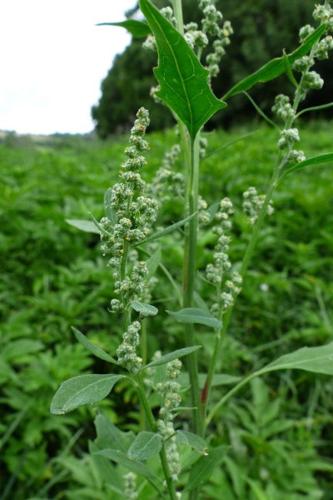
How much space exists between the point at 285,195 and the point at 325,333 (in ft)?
4.61

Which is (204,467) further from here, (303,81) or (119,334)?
(119,334)

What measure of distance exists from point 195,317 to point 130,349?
0.13 m

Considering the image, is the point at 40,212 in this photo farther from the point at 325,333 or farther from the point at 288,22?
the point at 288,22

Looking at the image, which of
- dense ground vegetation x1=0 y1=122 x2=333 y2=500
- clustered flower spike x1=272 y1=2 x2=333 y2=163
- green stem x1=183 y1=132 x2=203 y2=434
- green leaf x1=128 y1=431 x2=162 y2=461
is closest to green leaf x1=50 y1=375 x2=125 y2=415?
green leaf x1=128 y1=431 x2=162 y2=461

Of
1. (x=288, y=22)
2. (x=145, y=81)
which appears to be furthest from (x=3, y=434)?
(x=145, y=81)

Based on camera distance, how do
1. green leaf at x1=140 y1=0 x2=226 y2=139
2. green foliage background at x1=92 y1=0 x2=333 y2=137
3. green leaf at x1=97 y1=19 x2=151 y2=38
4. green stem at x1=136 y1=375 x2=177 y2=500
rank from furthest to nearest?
green foliage background at x1=92 y1=0 x2=333 y2=137 < green leaf at x1=97 y1=19 x2=151 y2=38 < green stem at x1=136 y1=375 x2=177 y2=500 < green leaf at x1=140 y1=0 x2=226 y2=139

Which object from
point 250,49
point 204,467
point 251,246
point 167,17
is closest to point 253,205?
point 251,246

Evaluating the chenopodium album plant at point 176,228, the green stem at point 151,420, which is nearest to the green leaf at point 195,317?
the chenopodium album plant at point 176,228

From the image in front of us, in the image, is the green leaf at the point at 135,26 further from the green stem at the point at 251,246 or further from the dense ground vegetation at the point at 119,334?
the dense ground vegetation at the point at 119,334

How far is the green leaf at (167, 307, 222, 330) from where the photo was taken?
0.93m

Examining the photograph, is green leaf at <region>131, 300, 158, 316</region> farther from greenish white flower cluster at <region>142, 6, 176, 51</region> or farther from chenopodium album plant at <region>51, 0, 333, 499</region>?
greenish white flower cluster at <region>142, 6, 176, 51</region>

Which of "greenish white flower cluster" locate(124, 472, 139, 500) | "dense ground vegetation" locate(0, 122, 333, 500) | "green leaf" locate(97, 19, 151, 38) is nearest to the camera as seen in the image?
"green leaf" locate(97, 19, 151, 38)

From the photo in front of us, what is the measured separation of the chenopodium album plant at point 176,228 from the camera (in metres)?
0.84

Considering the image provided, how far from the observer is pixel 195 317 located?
0.96 meters
